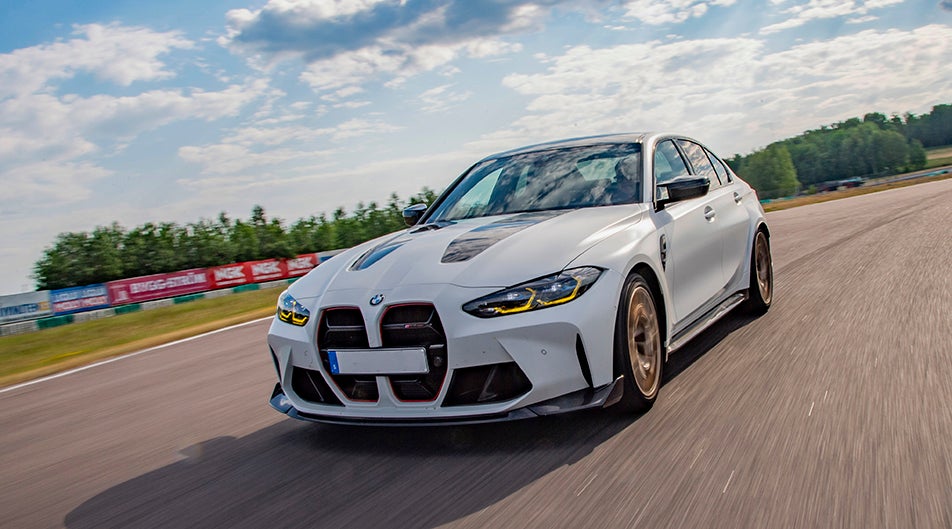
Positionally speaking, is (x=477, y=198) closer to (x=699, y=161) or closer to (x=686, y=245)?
(x=686, y=245)

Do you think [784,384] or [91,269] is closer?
[784,384]

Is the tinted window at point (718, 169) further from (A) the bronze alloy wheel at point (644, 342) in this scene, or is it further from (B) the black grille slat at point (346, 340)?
(B) the black grille slat at point (346, 340)

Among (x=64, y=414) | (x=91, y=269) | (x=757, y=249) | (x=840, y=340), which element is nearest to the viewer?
(x=840, y=340)

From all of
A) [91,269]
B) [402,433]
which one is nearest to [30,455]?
[402,433]

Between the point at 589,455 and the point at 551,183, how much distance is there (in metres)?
2.13

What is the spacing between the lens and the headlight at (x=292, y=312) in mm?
4054

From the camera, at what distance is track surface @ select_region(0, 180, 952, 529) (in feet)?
9.53

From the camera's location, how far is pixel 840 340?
5.48 metres

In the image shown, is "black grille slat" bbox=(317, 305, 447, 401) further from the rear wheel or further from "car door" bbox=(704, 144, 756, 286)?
the rear wheel

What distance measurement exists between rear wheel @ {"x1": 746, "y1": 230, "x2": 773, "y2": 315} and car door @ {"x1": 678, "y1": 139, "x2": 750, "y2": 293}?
0.24 m

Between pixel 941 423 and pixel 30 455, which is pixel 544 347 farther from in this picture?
pixel 30 455

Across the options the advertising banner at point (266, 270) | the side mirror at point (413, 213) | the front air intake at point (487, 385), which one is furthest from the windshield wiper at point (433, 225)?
the advertising banner at point (266, 270)

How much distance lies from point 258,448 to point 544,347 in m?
1.68

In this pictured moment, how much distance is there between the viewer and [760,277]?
6.71 meters
